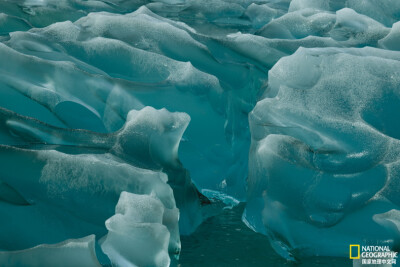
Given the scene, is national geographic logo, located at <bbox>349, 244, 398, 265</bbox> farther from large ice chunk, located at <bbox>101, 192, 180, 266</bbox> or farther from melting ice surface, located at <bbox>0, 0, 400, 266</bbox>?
large ice chunk, located at <bbox>101, 192, 180, 266</bbox>

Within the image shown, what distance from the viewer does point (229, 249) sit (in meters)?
1.16

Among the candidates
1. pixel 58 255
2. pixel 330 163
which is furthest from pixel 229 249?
pixel 58 255

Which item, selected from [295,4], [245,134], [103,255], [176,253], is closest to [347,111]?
[245,134]

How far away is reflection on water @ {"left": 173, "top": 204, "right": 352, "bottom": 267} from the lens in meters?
1.11

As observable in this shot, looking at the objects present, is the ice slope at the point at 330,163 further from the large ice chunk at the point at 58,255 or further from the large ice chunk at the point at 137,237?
the large ice chunk at the point at 58,255

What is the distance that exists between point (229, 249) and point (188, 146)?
→ 319mm

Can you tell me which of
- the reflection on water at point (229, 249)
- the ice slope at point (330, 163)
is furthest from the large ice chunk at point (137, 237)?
the ice slope at point (330, 163)

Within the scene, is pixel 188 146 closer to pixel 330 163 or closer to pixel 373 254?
pixel 330 163

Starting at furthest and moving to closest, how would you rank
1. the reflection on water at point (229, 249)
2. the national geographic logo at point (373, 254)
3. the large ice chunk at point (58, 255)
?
the reflection on water at point (229, 249), the national geographic logo at point (373, 254), the large ice chunk at point (58, 255)

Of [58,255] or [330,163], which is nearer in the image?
[58,255]

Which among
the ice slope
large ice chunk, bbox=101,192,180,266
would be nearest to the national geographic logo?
the ice slope

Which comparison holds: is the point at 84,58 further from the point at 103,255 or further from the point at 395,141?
the point at 395,141

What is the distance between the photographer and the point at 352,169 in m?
1.13

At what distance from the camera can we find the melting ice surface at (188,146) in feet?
3.35
